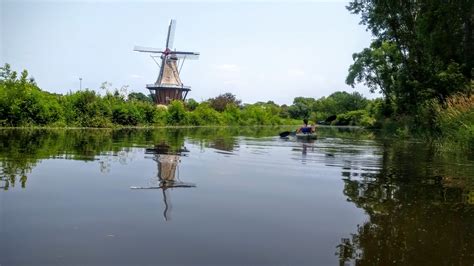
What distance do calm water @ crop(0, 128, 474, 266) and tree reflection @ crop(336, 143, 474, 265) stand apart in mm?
19

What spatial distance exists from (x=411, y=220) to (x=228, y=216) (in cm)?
254

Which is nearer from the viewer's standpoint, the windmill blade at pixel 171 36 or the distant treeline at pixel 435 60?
the distant treeline at pixel 435 60

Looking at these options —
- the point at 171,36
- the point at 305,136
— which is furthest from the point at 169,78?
the point at 305,136

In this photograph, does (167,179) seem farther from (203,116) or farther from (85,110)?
(203,116)

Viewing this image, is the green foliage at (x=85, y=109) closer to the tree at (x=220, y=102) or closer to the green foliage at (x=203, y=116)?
the green foliage at (x=203, y=116)

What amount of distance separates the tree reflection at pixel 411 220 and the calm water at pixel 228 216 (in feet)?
0.06

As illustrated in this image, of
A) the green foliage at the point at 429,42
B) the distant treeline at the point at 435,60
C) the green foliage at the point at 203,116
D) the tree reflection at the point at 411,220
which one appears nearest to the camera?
the tree reflection at the point at 411,220

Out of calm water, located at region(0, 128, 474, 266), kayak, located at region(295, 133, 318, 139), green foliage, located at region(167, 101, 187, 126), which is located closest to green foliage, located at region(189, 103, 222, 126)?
green foliage, located at region(167, 101, 187, 126)

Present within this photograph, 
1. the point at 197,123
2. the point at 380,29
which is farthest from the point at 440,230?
the point at 197,123

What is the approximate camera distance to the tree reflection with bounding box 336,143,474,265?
446cm

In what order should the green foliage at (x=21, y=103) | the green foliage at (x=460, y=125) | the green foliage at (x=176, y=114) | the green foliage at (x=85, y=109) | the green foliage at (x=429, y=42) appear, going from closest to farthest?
the green foliage at (x=460, y=125) < the green foliage at (x=429, y=42) < the green foliage at (x=21, y=103) < the green foliage at (x=85, y=109) < the green foliage at (x=176, y=114)

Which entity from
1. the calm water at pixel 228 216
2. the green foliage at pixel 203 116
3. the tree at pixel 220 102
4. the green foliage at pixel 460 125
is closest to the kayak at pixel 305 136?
the green foliage at pixel 460 125

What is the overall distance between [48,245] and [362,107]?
102 meters

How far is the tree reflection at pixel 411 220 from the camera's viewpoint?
4.46 meters
